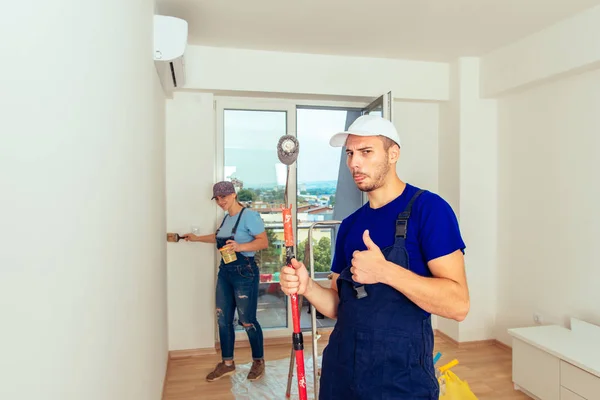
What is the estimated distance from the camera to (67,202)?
0.82 meters

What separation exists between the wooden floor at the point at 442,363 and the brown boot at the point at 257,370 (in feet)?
0.59

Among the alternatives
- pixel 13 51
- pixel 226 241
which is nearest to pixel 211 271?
pixel 226 241

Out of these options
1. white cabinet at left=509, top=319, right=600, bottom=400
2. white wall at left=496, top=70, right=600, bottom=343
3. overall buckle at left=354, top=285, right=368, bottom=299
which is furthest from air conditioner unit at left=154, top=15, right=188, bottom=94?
white cabinet at left=509, top=319, right=600, bottom=400

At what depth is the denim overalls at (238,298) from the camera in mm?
3223

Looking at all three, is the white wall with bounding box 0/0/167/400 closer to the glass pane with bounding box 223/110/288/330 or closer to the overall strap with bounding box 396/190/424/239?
the overall strap with bounding box 396/190/424/239

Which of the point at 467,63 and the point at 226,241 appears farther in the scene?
the point at 467,63

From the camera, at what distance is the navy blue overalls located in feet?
4.21

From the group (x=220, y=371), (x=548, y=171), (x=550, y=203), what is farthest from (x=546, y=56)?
(x=220, y=371)

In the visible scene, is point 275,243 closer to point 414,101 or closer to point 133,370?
point 414,101

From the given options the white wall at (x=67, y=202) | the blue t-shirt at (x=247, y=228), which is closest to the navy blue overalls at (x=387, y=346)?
the white wall at (x=67, y=202)

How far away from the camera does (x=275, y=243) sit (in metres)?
4.09

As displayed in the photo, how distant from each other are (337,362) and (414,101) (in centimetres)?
322

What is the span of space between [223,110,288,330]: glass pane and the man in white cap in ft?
8.48

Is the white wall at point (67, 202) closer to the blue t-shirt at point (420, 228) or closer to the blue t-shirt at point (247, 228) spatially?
the blue t-shirt at point (420, 228)
